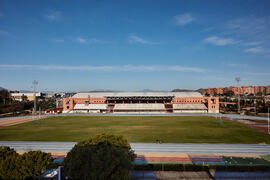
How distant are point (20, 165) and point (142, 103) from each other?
6456cm

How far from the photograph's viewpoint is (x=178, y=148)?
A: 26.4 metres

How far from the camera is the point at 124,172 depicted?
12.4 meters

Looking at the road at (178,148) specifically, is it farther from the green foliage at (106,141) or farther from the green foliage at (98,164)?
the green foliage at (98,164)

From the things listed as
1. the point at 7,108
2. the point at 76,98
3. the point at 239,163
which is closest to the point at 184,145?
the point at 239,163

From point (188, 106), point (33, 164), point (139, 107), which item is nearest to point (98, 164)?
point (33, 164)

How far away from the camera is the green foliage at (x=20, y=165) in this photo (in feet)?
47.0

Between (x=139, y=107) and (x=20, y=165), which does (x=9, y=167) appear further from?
(x=139, y=107)

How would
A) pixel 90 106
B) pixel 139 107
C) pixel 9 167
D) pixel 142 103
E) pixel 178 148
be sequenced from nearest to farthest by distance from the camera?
1. pixel 9 167
2. pixel 178 148
3. pixel 139 107
4. pixel 142 103
5. pixel 90 106

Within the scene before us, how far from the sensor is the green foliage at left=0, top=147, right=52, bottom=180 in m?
14.3

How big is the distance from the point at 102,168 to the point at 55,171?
9205 millimetres

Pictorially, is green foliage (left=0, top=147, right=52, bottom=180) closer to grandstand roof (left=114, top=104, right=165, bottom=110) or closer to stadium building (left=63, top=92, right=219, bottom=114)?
stadium building (left=63, top=92, right=219, bottom=114)

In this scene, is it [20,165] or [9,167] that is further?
[20,165]

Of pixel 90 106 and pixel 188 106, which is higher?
pixel 188 106

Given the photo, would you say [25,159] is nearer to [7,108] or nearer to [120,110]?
[120,110]
